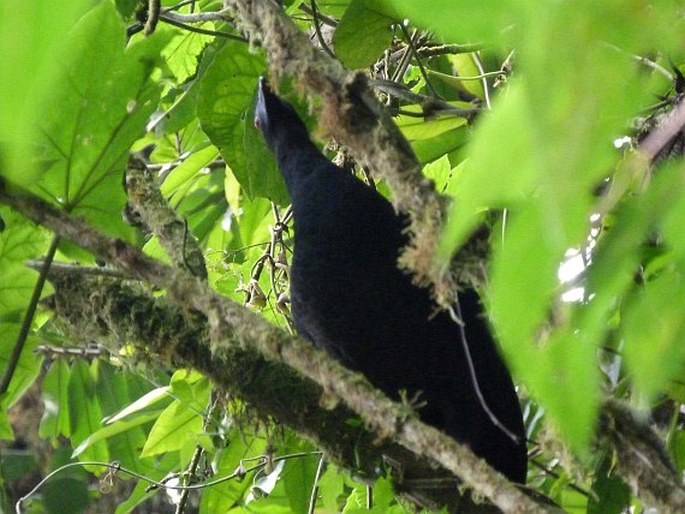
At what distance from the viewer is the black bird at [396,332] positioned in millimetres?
1704

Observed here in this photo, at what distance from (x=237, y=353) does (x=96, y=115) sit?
483 millimetres

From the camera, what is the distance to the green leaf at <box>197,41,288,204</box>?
6.16 feet

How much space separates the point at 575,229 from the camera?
0.42m

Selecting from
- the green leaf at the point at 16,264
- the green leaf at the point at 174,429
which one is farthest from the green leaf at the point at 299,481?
the green leaf at the point at 16,264

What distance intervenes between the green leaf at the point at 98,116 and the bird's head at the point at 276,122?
0.80 m

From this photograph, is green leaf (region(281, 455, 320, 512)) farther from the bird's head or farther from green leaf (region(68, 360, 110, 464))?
green leaf (region(68, 360, 110, 464))

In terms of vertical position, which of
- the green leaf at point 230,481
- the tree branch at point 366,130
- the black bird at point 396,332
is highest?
the tree branch at point 366,130

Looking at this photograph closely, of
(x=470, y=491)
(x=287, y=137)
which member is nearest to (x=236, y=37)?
(x=287, y=137)

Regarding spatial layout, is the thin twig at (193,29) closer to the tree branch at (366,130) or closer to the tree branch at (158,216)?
the tree branch at (158,216)

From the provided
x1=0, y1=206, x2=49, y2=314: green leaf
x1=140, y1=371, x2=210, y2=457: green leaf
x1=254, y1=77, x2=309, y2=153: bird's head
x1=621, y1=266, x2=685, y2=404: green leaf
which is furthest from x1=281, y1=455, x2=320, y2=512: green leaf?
x1=621, y1=266, x2=685, y2=404: green leaf

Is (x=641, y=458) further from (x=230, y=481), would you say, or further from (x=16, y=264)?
(x=230, y=481)

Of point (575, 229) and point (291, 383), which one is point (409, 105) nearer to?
point (291, 383)

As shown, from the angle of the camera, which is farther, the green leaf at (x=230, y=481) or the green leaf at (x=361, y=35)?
the green leaf at (x=230, y=481)

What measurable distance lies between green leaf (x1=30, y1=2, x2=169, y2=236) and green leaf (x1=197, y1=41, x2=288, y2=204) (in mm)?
688
